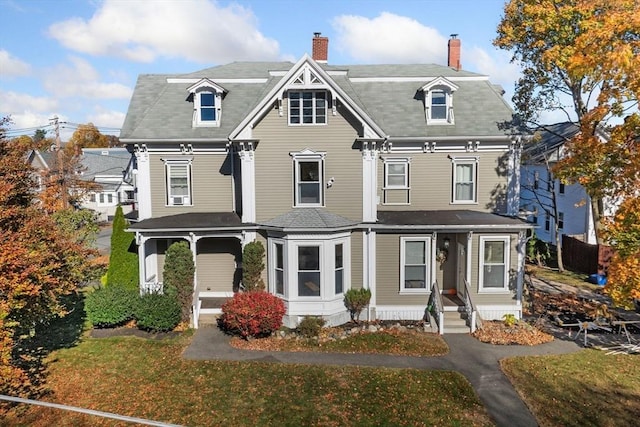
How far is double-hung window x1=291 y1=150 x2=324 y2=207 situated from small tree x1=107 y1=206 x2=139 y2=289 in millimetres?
7969

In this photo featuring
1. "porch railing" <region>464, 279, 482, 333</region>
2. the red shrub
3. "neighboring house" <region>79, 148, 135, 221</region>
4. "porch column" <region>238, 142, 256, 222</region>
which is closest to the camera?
the red shrub

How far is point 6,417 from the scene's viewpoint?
1083cm

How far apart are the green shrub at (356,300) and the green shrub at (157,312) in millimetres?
6757

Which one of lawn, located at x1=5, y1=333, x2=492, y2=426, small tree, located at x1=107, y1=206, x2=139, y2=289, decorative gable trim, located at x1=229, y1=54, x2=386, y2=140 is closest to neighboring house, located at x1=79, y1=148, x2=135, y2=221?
small tree, located at x1=107, y1=206, x2=139, y2=289

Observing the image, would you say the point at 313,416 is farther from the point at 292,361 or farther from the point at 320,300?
the point at 320,300

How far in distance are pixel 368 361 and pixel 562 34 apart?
671 inches

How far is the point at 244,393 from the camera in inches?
482

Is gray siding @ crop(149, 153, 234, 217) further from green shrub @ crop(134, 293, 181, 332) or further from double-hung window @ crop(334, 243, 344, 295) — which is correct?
double-hung window @ crop(334, 243, 344, 295)

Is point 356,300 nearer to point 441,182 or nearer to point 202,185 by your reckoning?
point 441,182

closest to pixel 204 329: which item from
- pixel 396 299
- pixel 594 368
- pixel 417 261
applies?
pixel 396 299

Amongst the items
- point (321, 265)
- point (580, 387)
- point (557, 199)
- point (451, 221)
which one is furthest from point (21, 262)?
point (557, 199)

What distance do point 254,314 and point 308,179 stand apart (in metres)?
6.00

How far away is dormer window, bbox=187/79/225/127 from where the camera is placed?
1970cm

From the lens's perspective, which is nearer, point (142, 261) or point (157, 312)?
point (157, 312)
